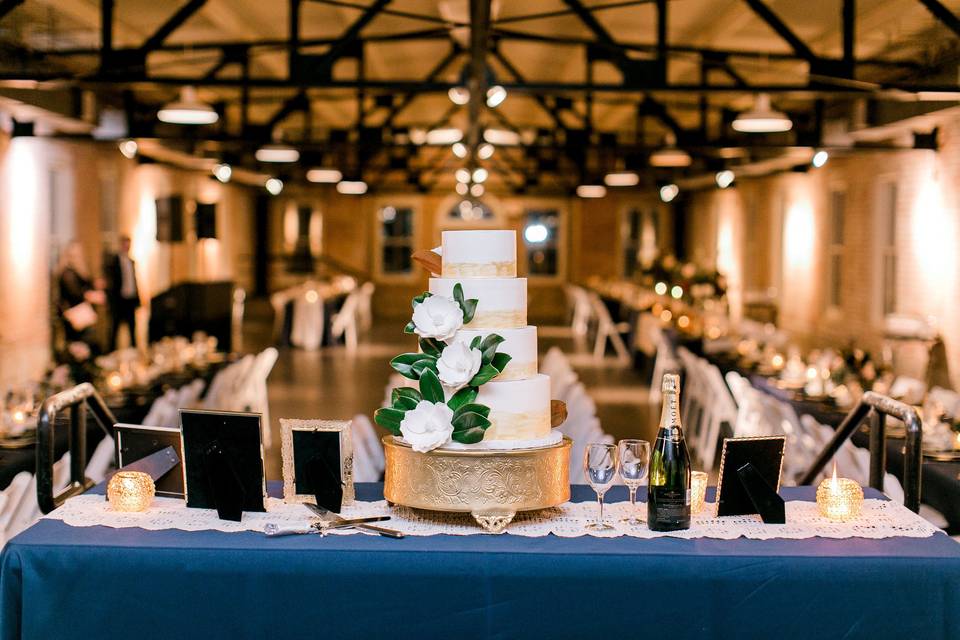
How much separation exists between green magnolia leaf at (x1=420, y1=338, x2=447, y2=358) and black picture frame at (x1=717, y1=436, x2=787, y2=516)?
782 mm

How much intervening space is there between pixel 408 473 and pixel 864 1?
9.17 metres

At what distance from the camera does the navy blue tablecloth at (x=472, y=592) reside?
268cm

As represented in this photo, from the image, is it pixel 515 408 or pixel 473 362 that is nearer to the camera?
pixel 473 362

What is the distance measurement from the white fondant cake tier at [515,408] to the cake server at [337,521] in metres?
0.33

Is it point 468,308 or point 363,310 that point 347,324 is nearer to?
point 363,310

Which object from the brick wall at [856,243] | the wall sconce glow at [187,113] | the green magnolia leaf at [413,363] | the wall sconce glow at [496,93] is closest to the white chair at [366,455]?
the green magnolia leaf at [413,363]

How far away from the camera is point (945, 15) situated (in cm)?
785

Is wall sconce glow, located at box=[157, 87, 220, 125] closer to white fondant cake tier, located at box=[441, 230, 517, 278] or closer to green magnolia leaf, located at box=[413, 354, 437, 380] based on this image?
white fondant cake tier, located at box=[441, 230, 517, 278]

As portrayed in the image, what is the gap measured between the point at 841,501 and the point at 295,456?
1.46m

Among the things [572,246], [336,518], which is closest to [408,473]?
[336,518]

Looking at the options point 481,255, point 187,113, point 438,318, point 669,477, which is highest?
point 187,113

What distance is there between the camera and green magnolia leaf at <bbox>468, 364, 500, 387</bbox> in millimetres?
2807

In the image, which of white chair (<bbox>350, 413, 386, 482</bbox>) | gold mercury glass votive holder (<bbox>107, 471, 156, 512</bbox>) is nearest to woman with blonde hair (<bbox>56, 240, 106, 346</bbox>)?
white chair (<bbox>350, 413, 386, 482</bbox>)

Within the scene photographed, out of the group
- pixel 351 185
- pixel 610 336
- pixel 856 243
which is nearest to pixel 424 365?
pixel 856 243
